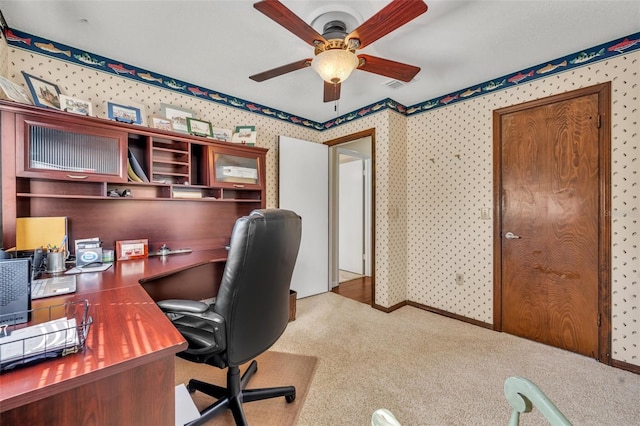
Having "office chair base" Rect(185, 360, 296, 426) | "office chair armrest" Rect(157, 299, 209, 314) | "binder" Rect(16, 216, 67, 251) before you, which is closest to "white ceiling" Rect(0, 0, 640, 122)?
"binder" Rect(16, 216, 67, 251)

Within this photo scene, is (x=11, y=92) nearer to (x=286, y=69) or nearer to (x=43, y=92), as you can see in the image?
(x=43, y=92)

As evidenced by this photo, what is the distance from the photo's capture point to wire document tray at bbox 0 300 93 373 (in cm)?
65

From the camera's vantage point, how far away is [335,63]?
61.5 inches

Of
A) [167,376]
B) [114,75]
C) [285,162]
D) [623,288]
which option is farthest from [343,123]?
[167,376]

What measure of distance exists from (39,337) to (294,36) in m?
2.05

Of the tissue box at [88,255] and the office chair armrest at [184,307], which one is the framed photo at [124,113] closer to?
the tissue box at [88,255]

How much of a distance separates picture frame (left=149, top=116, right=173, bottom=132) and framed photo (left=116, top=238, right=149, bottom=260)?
0.97 meters

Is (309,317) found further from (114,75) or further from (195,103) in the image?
(114,75)

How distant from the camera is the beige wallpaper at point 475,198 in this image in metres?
1.90

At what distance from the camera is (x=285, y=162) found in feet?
10.6

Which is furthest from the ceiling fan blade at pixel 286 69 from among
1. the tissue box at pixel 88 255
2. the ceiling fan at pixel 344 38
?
the tissue box at pixel 88 255

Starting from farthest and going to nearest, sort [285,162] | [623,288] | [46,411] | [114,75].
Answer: [285,162]
[114,75]
[623,288]
[46,411]

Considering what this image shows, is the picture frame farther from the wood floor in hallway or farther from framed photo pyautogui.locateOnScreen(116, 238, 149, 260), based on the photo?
the wood floor in hallway

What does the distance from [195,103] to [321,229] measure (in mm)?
2022
